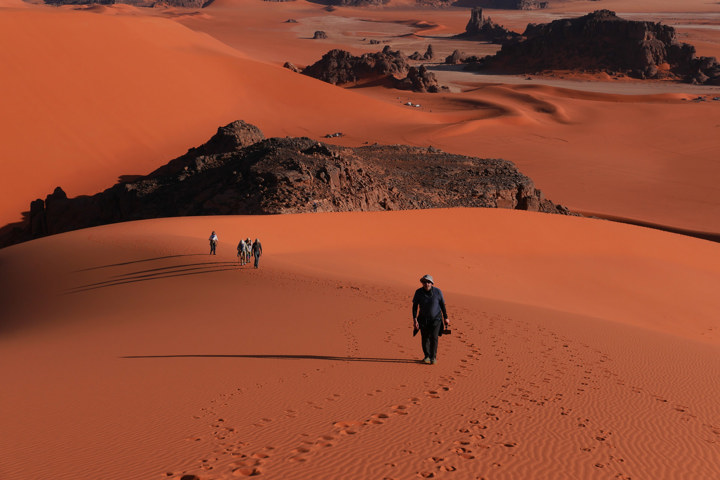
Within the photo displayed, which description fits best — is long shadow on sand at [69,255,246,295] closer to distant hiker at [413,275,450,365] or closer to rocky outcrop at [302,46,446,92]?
distant hiker at [413,275,450,365]

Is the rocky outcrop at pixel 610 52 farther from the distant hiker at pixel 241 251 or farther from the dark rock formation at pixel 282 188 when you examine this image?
the distant hiker at pixel 241 251

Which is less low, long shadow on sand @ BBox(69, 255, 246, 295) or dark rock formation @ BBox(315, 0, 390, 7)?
dark rock formation @ BBox(315, 0, 390, 7)

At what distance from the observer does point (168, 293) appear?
527 inches

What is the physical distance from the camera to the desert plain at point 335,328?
6.21 metres

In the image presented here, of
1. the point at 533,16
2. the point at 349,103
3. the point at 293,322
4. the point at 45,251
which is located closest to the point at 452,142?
the point at 349,103

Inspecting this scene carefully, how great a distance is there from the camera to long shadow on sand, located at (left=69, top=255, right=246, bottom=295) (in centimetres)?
1438

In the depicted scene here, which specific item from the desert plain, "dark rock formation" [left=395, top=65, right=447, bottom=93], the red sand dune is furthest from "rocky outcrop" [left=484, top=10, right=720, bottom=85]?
the red sand dune

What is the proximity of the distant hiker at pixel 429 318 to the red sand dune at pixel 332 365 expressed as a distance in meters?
0.32

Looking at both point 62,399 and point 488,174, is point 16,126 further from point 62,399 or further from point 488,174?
point 62,399

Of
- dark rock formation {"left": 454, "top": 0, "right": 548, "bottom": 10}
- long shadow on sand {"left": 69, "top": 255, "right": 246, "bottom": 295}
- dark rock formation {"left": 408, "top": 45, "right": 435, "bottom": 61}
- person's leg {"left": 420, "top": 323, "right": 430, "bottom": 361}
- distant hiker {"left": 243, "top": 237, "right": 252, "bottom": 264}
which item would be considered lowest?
long shadow on sand {"left": 69, "top": 255, "right": 246, "bottom": 295}

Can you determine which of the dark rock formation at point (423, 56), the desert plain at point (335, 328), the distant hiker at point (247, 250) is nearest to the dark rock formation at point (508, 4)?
the dark rock formation at point (423, 56)

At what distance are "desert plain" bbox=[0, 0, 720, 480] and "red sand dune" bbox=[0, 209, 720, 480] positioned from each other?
44 mm

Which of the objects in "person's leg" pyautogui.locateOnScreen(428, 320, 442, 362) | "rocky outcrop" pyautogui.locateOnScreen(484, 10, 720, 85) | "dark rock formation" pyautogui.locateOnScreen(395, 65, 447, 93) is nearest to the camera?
"person's leg" pyautogui.locateOnScreen(428, 320, 442, 362)

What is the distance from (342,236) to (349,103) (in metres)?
34.3
